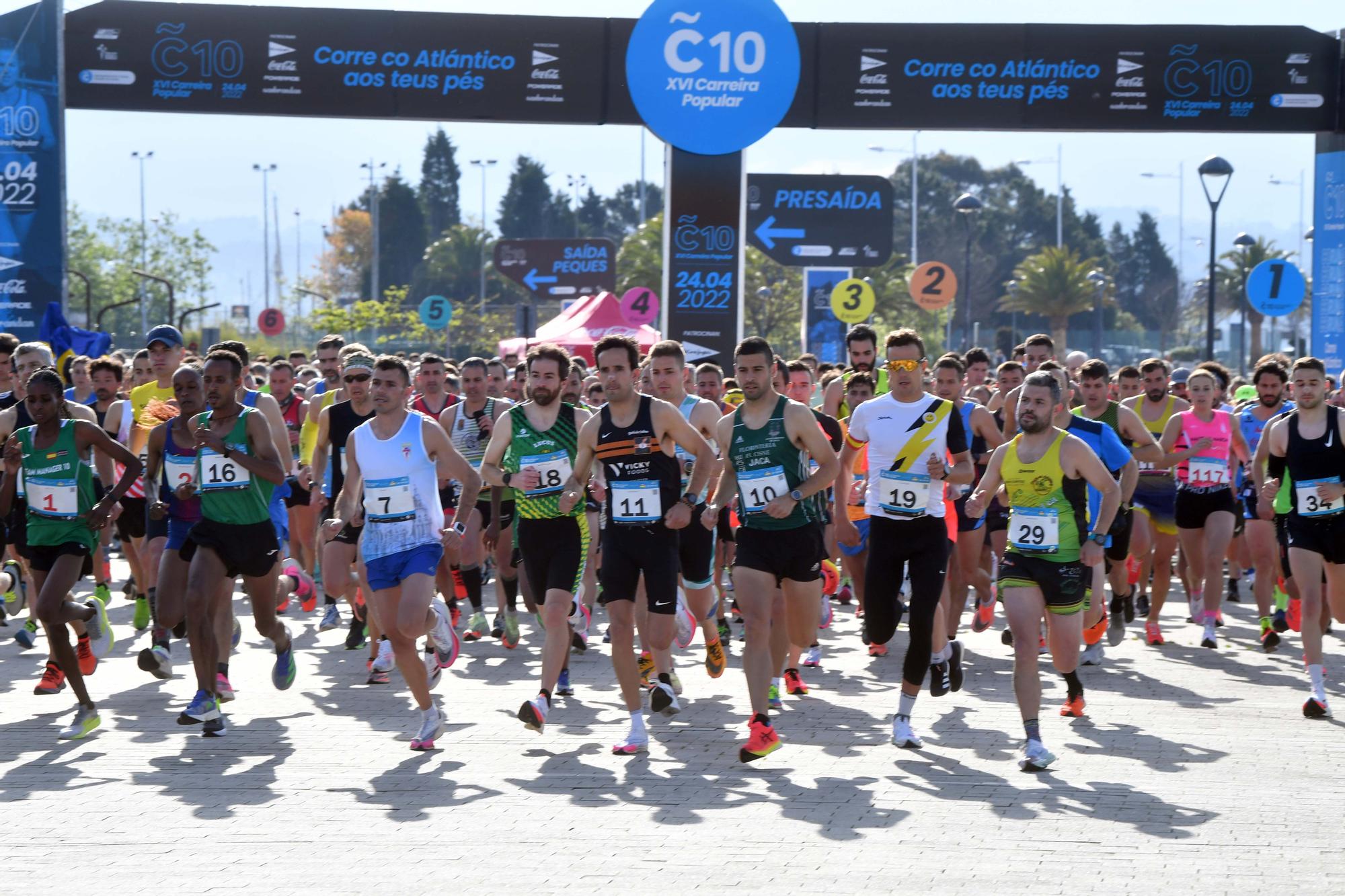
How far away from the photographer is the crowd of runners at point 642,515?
8359 mm

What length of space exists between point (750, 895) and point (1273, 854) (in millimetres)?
2068

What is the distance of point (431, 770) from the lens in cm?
793

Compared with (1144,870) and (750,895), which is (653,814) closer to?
(750,895)

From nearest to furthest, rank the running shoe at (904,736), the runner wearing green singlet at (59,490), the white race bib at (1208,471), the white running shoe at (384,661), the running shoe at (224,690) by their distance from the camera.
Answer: the running shoe at (904,736) < the runner wearing green singlet at (59,490) < the running shoe at (224,690) < the white running shoe at (384,661) < the white race bib at (1208,471)

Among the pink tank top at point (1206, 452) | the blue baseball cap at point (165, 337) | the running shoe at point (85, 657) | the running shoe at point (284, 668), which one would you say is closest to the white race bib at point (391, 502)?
the running shoe at point (284, 668)

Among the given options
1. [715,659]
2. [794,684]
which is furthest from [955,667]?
[715,659]

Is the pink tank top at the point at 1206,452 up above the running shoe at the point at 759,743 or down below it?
above

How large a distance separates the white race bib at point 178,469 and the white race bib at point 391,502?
64.3 inches

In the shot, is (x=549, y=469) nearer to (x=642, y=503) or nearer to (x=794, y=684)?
(x=642, y=503)

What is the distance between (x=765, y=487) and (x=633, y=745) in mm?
1436

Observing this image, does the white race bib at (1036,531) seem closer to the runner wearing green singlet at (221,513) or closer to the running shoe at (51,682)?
the runner wearing green singlet at (221,513)

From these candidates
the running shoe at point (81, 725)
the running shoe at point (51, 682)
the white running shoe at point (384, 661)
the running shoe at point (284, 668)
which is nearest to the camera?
the running shoe at point (81, 725)

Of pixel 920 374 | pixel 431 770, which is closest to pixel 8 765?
pixel 431 770

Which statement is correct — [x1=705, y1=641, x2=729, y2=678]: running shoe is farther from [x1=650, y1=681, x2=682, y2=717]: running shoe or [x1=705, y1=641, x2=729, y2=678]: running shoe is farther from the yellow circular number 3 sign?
the yellow circular number 3 sign
